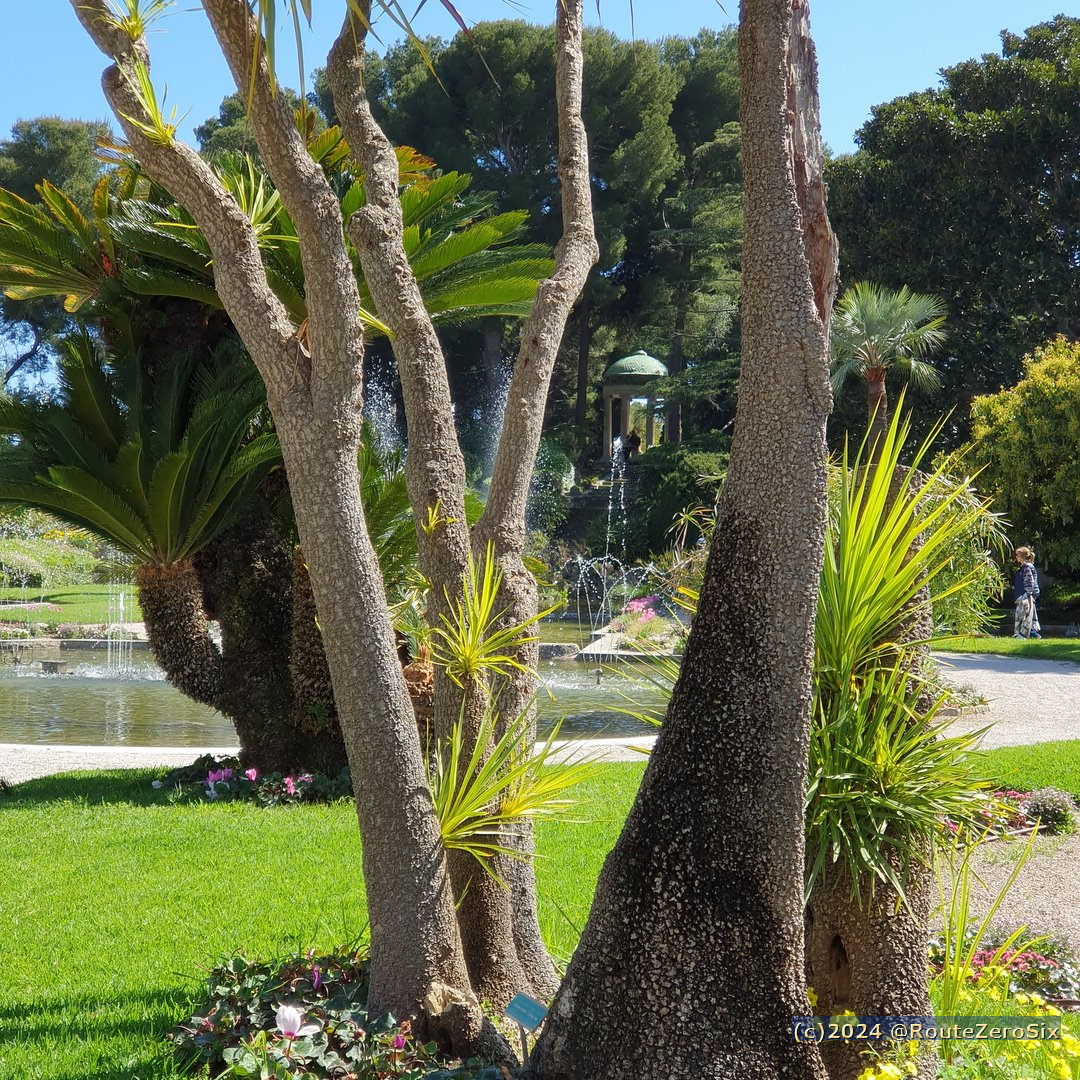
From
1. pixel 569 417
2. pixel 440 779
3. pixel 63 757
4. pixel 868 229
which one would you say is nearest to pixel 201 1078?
pixel 440 779

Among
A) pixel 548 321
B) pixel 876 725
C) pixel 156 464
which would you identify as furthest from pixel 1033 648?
pixel 876 725

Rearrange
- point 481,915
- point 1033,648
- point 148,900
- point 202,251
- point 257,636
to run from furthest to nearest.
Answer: point 1033,648 < point 257,636 < point 202,251 < point 148,900 < point 481,915

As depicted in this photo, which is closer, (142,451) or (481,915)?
(481,915)

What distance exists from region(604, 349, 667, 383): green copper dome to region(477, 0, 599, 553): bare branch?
25217mm

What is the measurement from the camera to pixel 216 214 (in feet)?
9.98

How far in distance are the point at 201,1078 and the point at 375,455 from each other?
5274 mm

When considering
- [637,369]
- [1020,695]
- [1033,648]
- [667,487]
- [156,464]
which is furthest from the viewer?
[637,369]

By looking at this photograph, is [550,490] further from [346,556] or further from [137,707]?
[346,556]

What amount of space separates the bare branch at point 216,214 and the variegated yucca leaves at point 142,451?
4099mm

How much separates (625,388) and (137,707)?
20.4 metres

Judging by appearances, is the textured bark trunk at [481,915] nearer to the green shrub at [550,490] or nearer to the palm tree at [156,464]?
the palm tree at [156,464]

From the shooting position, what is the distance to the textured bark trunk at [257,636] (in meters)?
7.74

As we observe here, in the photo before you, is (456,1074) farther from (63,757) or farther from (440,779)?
(63,757)

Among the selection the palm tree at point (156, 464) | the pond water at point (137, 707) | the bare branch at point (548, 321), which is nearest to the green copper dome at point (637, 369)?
the pond water at point (137, 707)
